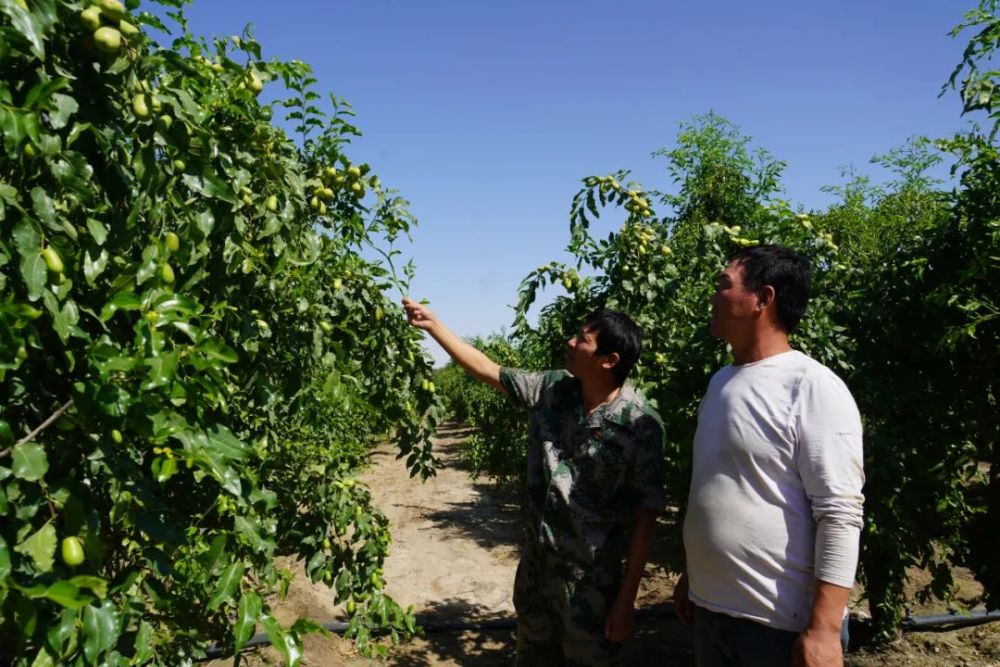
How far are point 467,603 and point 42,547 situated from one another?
4.71 metres

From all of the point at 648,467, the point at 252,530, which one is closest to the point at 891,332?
the point at 648,467

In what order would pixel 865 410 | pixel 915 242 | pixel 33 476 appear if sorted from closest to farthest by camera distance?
pixel 33 476, pixel 915 242, pixel 865 410

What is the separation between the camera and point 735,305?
1.95m

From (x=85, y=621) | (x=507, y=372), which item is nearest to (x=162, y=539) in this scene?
(x=85, y=621)

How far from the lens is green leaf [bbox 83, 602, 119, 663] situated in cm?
112

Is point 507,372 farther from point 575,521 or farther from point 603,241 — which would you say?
point 603,241

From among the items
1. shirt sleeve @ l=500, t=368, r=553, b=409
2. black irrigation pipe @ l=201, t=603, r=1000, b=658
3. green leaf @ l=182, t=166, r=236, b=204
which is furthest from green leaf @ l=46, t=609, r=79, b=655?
black irrigation pipe @ l=201, t=603, r=1000, b=658

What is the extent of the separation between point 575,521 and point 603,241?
5.09 feet

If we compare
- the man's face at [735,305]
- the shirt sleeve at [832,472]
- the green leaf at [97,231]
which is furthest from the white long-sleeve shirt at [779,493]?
the green leaf at [97,231]

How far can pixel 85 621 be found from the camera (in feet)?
3.69

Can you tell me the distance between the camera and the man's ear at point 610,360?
2.42m

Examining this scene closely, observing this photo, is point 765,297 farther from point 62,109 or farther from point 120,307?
point 62,109

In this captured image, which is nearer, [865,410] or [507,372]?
[507,372]

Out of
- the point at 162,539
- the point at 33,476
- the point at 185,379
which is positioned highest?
the point at 185,379
